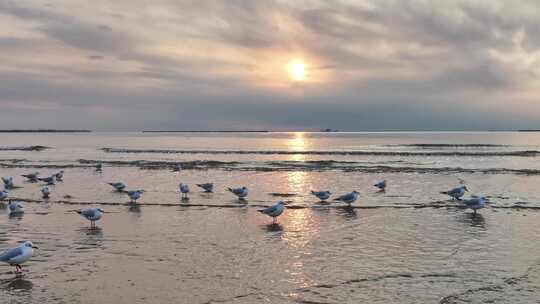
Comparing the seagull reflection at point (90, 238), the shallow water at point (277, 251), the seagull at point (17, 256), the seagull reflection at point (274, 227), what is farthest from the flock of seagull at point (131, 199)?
the seagull reflection at point (90, 238)

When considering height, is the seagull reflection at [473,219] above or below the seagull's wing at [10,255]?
below

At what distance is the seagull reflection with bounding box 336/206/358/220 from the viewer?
18.6 meters

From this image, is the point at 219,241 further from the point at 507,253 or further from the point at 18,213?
the point at 18,213

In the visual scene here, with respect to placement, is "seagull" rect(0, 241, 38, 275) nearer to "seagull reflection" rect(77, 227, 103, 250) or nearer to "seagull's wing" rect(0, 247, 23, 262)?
"seagull's wing" rect(0, 247, 23, 262)

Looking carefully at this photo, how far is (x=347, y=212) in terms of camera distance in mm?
19844

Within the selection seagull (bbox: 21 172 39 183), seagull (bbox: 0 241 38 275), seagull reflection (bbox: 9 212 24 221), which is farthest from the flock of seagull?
seagull (bbox: 21 172 39 183)

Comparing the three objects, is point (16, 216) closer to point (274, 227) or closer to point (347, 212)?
point (274, 227)

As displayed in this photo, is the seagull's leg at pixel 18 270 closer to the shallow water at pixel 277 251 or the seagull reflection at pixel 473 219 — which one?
the shallow water at pixel 277 251

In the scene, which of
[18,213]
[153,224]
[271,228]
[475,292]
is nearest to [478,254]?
[475,292]

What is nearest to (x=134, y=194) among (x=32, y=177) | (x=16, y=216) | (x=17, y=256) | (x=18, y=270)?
(x=16, y=216)

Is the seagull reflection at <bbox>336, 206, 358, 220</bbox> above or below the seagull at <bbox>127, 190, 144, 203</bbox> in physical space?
below

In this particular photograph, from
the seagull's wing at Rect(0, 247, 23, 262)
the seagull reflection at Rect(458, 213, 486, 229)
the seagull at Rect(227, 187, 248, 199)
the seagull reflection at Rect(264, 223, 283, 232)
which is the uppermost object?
the seagull's wing at Rect(0, 247, 23, 262)

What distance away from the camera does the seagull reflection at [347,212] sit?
61.1ft

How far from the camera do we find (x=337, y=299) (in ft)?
30.9
